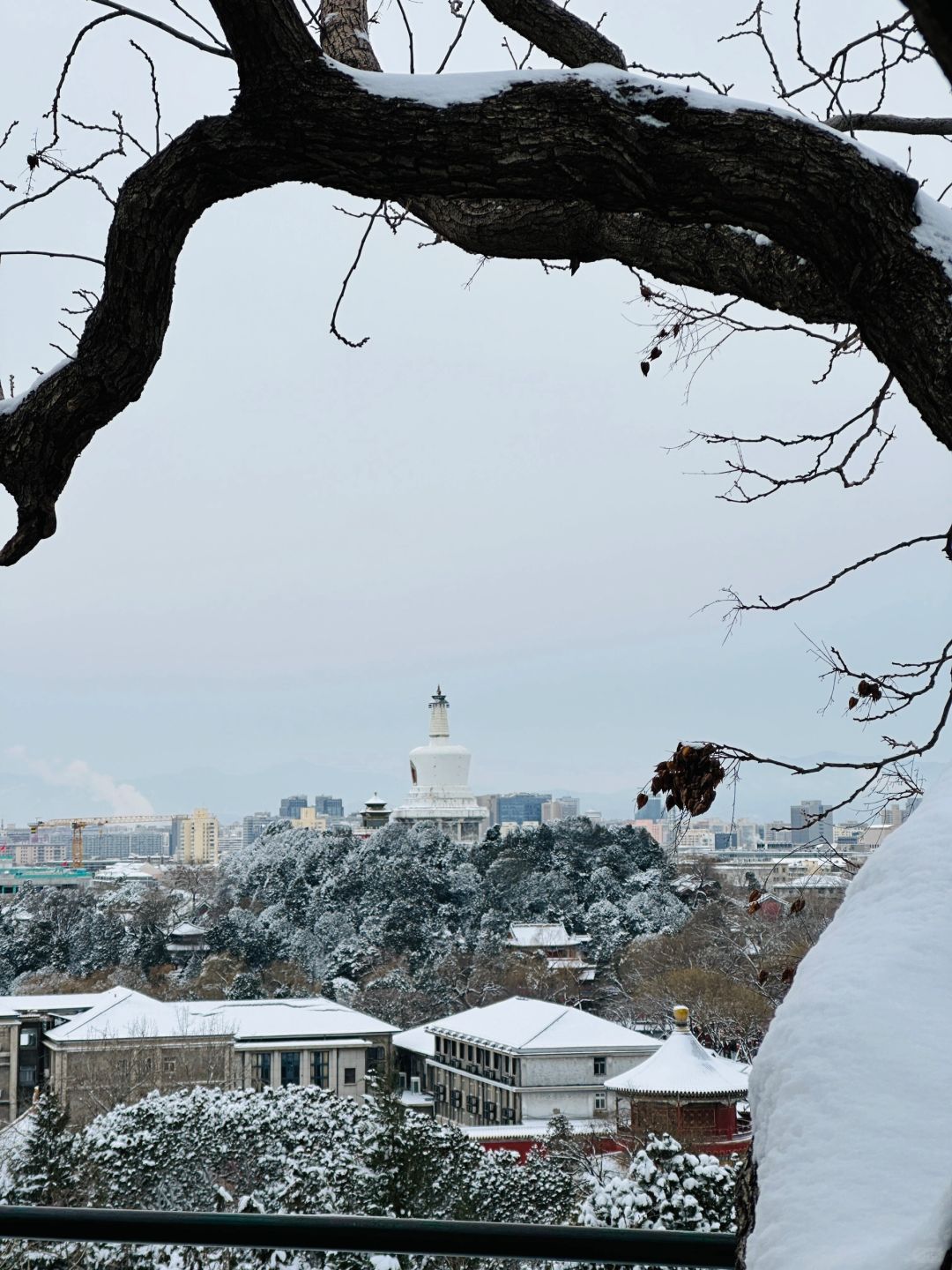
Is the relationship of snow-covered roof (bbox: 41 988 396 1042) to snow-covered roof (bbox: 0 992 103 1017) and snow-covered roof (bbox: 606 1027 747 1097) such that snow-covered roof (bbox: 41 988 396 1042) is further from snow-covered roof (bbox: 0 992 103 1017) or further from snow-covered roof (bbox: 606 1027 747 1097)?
snow-covered roof (bbox: 606 1027 747 1097)

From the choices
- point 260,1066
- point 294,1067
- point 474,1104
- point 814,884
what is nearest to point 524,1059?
point 474,1104

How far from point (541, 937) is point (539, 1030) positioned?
15.2ft

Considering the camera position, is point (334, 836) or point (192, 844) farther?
point (192, 844)

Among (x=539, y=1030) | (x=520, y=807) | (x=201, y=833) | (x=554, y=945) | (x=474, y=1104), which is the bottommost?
(x=474, y=1104)

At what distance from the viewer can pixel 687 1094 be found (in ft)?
28.2

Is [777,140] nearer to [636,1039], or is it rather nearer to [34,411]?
[34,411]

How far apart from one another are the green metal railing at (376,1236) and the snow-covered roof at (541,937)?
16216 millimetres

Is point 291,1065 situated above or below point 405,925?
below

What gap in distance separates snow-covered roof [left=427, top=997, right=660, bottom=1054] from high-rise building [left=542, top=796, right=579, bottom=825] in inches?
1110

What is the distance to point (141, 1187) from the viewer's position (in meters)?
6.54

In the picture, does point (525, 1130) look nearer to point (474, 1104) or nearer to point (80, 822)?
point (474, 1104)

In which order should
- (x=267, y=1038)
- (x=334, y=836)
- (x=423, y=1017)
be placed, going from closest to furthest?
(x=267, y=1038) → (x=423, y=1017) → (x=334, y=836)

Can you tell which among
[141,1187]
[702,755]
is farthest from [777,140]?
[141,1187]

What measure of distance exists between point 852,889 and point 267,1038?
40.7 feet
